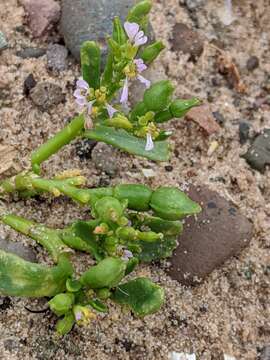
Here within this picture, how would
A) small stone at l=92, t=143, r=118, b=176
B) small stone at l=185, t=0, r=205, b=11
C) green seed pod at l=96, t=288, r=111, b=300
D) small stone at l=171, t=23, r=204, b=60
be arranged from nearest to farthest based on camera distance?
green seed pod at l=96, t=288, r=111, b=300, small stone at l=92, t=143, r=118, b=176, small stone at l=171, t=23, r=204, b=60, small stone at l=185, t=0, r=205, b=11

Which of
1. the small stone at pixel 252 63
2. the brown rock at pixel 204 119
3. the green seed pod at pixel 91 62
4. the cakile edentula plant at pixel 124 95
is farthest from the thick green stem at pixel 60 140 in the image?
the small stone at pixel 252 63

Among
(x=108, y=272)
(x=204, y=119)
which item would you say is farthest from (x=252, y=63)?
(x=108, y=272)

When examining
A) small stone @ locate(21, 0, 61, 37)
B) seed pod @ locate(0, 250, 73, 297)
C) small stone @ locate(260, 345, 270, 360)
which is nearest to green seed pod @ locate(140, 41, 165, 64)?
seed pod @ locate(0, 250, 73, 297)

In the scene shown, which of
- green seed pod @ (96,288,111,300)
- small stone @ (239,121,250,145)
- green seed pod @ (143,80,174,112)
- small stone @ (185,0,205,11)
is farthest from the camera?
small stone @ (185,0,205,11)

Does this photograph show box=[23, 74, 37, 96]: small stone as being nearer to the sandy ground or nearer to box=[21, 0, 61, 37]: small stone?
the sandy ground

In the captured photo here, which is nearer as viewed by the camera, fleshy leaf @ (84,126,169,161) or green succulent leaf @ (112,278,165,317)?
green succulent leaf @ (112,278,165,317)

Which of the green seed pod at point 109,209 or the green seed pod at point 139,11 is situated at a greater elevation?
the green seed pod at point 139,11

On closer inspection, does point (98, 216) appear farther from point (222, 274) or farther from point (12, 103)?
point (12, 103)

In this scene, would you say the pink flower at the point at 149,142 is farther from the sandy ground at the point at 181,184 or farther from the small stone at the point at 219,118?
the small stone at the point at 219,118
